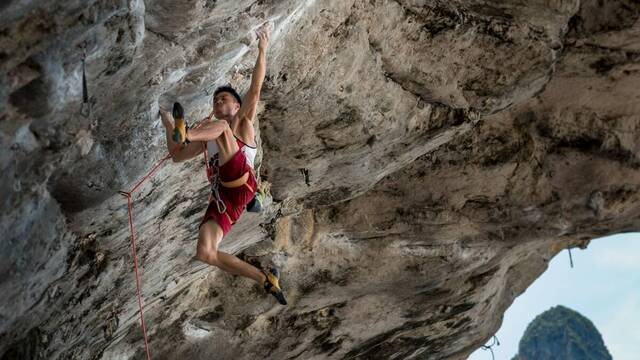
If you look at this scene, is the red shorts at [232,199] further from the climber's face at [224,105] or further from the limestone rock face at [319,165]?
the limestone rock face at [319,165]

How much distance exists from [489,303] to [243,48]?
8025 millimetres

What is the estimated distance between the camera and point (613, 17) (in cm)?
898

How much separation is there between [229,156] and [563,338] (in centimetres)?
5634

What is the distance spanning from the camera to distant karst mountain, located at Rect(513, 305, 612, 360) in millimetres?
57487

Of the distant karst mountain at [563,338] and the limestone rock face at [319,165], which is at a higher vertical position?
the limestone rock face at [319,165]

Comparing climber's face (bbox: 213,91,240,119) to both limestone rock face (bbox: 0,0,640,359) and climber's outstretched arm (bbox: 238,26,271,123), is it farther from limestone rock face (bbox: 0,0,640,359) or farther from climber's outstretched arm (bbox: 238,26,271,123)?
limestone rock face (bbox: 0,0,640,359)

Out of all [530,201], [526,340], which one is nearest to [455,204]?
[530,201]

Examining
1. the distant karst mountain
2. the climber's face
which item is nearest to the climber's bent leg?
the climber's face

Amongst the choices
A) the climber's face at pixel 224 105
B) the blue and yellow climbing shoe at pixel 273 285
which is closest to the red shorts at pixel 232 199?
the climber's face at pixel 224 105

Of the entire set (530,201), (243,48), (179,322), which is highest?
(243,48)

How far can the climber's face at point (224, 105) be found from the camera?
6.17 m

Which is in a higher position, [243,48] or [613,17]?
[243,48]

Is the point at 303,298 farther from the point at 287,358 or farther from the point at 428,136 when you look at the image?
the point at 428,136

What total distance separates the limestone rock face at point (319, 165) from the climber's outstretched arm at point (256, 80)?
0.15 m
